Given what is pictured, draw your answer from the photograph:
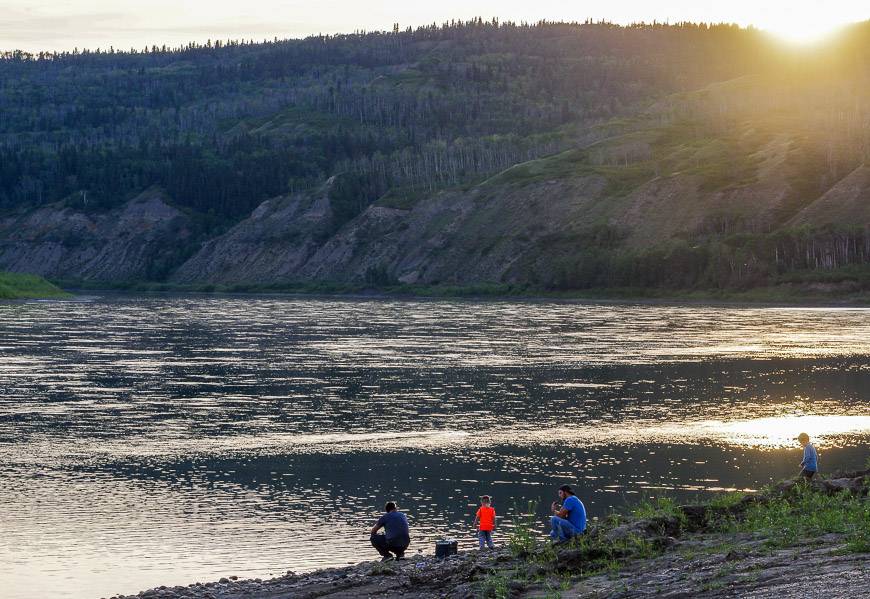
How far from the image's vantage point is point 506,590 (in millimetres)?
22688

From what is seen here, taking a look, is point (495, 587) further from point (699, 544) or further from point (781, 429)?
point (781, 429)

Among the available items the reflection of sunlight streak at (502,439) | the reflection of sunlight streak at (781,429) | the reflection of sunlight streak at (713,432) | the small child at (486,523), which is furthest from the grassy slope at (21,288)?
the small child at (486,523)

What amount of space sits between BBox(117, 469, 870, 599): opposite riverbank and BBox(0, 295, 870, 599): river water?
4.55 meters

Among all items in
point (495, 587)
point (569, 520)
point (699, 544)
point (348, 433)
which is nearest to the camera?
point (495, 587)

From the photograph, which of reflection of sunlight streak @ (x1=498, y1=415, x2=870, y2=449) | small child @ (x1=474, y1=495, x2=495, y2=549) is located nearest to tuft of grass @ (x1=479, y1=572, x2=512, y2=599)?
small child @ (x1=474, y1=495, x2=495, y2=549)

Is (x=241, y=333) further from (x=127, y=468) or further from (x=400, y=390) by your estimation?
(x=127, y=468)

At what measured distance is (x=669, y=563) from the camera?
23.5 meters

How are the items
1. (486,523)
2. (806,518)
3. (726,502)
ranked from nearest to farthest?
(806,518) < (726,502) < (486,523)

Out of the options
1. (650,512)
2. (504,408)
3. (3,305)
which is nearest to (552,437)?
(504,408)

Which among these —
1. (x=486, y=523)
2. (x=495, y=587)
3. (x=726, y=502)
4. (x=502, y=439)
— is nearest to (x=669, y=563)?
(x=495, y=587)

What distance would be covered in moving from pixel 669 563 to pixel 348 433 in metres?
32.2

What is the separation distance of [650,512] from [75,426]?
3373 centimetres

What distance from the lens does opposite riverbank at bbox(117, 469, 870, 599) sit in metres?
20.8

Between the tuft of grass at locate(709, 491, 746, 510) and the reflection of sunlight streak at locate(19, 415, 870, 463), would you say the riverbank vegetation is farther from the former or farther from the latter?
the reflection of sunlight streak at locate(19, 415, 870, 463)
